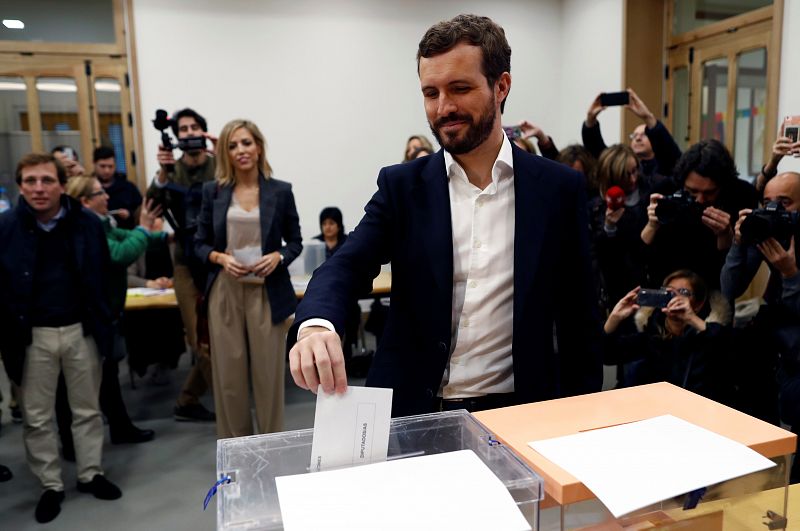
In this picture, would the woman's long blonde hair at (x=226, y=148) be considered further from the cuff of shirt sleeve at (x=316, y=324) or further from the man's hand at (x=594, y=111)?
the cuff of shirt sleeve at (x=316, y=324)

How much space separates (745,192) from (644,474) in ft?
7.67

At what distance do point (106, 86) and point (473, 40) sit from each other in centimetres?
542

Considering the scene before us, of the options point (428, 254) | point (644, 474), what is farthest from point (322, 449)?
point (428, 254)

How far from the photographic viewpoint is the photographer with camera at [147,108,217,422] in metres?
3.56

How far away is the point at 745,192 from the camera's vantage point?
8.87ft

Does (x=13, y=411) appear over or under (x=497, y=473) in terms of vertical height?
under

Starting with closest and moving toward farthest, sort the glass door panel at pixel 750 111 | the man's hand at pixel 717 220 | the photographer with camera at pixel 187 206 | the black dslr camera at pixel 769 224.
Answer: the black dslr camera at pixel 769 224
the man's hand at pixel 717 220
the photographer with camera at pixel 187 206
the glass door panel at pixel 750 111

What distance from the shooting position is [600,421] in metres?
0.97

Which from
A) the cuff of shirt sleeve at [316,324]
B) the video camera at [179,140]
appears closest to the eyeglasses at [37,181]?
the video camera at [179,140]

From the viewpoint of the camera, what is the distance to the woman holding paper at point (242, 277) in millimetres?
3088

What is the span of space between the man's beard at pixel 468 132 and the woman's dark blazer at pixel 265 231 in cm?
201

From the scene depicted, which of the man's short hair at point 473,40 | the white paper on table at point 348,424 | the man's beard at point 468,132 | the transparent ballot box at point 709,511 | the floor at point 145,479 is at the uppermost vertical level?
the man's short hair at point 473,40

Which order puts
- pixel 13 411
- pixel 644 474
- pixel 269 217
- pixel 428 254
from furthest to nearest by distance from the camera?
1. pixel 13 411
2. pixel 269 217
3. pixel 428 254
4. pixel 644 474

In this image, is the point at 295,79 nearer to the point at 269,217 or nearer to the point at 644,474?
the point at 269,217
